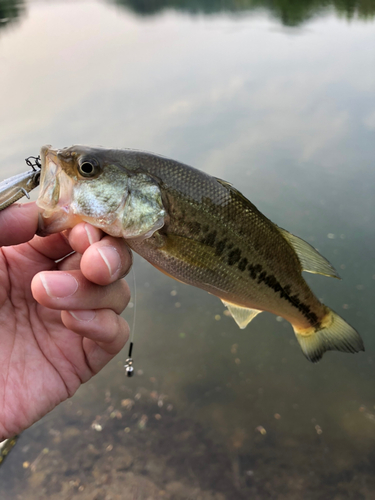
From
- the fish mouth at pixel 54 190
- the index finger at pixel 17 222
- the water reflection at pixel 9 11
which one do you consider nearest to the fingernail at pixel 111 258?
the fish mouth at pixel 54 190

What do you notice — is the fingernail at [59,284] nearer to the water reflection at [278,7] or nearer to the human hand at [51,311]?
the human hand at [51,311]

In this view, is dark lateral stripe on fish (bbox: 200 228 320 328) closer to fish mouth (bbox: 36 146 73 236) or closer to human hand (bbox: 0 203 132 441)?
human hand (bbox: 0 203 132 441)

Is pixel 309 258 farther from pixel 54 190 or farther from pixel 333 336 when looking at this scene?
pixel 54 190

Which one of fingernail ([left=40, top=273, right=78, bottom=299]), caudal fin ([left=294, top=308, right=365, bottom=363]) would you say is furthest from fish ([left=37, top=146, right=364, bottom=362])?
caudal fin ([left=294, top=308, right=365, bottom=363])

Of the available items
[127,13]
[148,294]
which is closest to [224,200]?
[148,294]

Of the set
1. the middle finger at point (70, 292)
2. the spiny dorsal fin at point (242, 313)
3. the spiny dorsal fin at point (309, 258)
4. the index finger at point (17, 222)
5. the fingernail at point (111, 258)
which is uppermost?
the index finger at point (17, 222)

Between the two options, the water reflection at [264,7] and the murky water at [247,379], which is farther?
the water reflection at [264,7]
